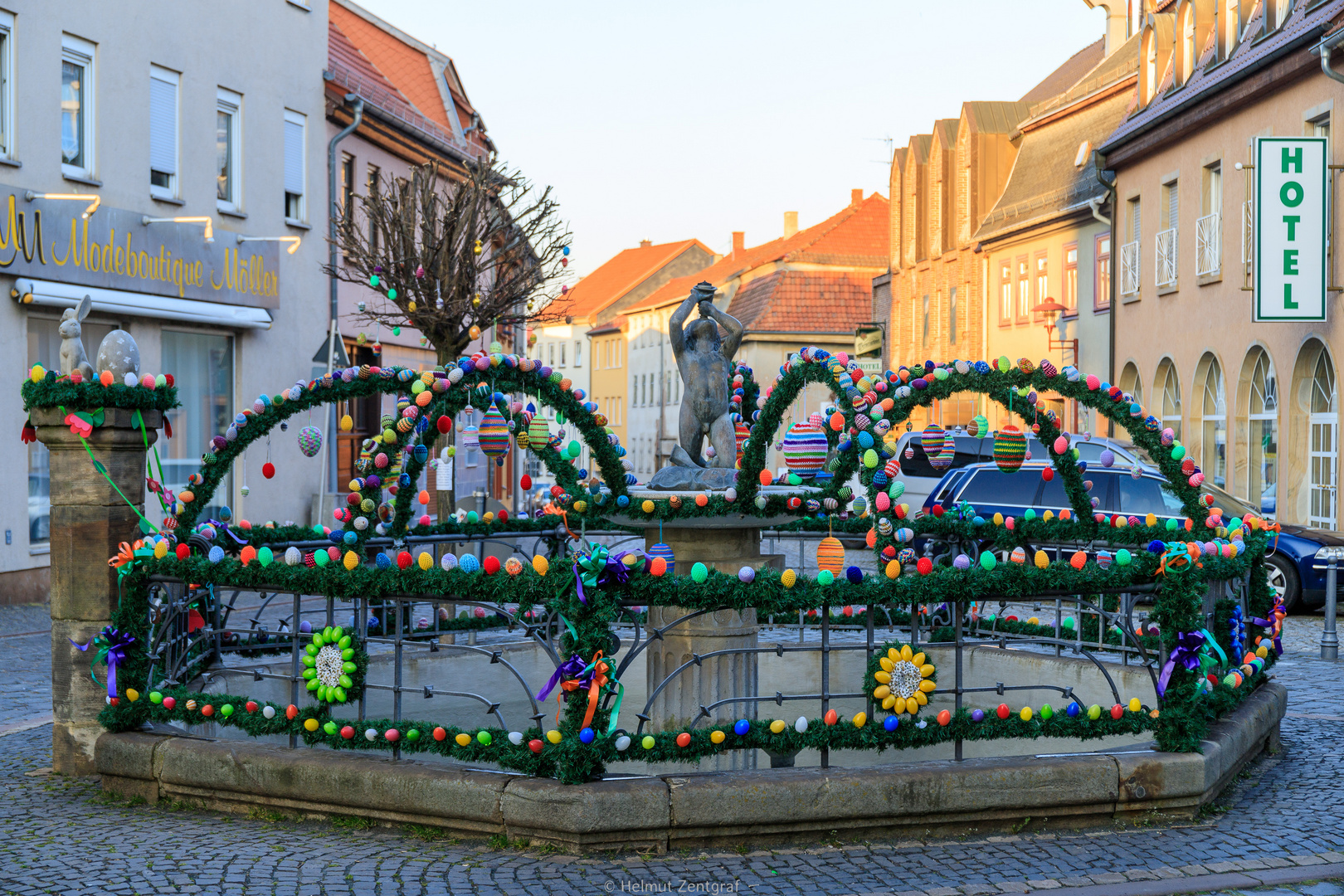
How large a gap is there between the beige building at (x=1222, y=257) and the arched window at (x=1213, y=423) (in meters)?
0.03

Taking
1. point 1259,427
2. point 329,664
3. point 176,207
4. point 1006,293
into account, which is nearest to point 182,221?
point 176,207

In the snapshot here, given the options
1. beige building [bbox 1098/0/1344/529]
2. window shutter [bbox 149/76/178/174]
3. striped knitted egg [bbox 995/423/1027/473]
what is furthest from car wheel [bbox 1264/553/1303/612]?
window shutter [bbox 149/76/178/174]

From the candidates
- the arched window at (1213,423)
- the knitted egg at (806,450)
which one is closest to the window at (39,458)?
the knitted egg at (806,450)

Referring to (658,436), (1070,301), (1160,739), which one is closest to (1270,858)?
(1160,739)

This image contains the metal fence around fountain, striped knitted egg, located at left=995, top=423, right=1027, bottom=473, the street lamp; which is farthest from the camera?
the street lamp

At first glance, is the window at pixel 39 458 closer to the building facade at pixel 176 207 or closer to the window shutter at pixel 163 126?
the building facade at pixel 176 207

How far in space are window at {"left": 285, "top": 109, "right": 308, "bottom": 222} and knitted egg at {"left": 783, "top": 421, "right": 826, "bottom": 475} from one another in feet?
45.3

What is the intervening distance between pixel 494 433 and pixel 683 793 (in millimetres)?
4494

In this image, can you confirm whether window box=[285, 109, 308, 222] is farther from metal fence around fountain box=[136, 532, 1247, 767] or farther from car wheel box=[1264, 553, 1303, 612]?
car wheel box=[1264, 553, 1303, 612]

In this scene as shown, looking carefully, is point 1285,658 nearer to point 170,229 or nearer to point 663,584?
point 663,584

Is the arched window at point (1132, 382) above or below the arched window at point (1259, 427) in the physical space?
above

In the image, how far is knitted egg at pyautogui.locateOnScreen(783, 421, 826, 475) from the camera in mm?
10562

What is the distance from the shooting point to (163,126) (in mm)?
18938

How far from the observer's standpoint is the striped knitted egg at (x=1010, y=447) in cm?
919
